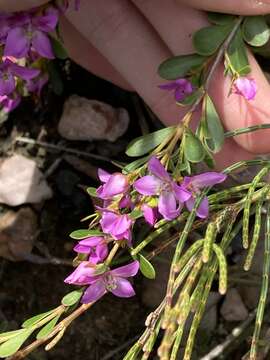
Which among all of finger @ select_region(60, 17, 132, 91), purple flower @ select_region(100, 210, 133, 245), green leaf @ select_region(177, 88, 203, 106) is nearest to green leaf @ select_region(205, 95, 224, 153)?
green leaf @ select_region(177, 88, 203, 106)

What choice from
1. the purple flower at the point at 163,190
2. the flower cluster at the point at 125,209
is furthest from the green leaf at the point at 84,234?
the purple flower at the point at 163,190

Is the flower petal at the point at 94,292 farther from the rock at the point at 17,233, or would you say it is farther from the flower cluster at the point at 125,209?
the rock at the point at 17,233

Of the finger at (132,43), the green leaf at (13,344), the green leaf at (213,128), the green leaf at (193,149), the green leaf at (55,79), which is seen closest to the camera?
the green leaf at (13,344)

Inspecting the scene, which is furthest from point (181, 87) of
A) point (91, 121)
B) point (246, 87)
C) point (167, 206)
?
point (91, 121)

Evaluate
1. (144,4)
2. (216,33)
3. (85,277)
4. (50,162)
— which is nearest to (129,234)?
(85,277)

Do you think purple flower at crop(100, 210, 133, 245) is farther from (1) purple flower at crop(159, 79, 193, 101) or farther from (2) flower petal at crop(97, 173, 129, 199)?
(1) purple flower at crop(159, 79, 193, 101)

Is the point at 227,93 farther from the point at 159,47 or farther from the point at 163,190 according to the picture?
the point at 163,190

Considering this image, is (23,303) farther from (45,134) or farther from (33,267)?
(45,134)
